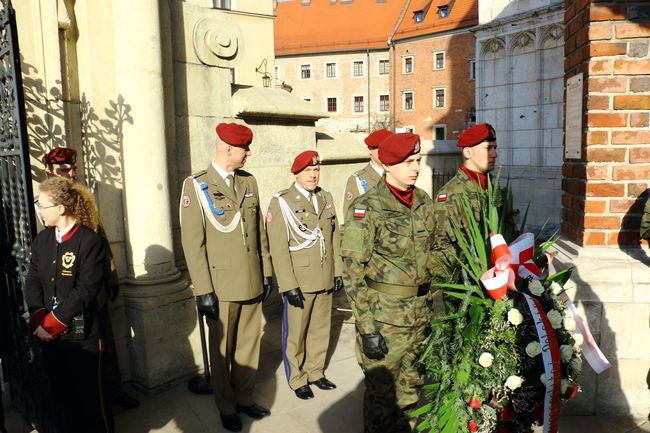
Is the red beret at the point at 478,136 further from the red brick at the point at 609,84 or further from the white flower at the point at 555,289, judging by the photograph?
the white flower at the point at 555,289

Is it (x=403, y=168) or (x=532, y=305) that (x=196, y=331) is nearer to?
(x=403, y=168)

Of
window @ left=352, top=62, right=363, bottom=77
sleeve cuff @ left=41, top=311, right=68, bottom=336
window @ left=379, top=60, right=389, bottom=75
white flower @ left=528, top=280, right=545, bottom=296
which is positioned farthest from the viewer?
window @ left=352, top=62, right=363, bottom=77

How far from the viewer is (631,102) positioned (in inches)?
131

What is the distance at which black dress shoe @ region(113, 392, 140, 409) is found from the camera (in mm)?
3863

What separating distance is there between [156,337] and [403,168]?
241cm

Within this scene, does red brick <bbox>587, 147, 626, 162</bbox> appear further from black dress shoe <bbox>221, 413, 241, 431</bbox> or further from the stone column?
the stone column

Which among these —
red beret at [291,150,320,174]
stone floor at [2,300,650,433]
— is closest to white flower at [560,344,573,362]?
stone floor at [2,300,650,433]

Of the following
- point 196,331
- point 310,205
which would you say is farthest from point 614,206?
point 196,331

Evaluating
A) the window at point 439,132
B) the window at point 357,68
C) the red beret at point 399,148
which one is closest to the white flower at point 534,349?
the red beret at point 399,148

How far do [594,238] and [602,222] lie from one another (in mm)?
116

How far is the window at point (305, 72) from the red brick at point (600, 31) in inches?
1883

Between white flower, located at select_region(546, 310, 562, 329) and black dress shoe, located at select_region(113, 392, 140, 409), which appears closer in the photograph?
white flower, located at select_region(546, 310, 562, 329)

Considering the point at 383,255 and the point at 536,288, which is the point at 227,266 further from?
the point at 536,288

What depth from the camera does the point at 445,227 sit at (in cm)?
336
